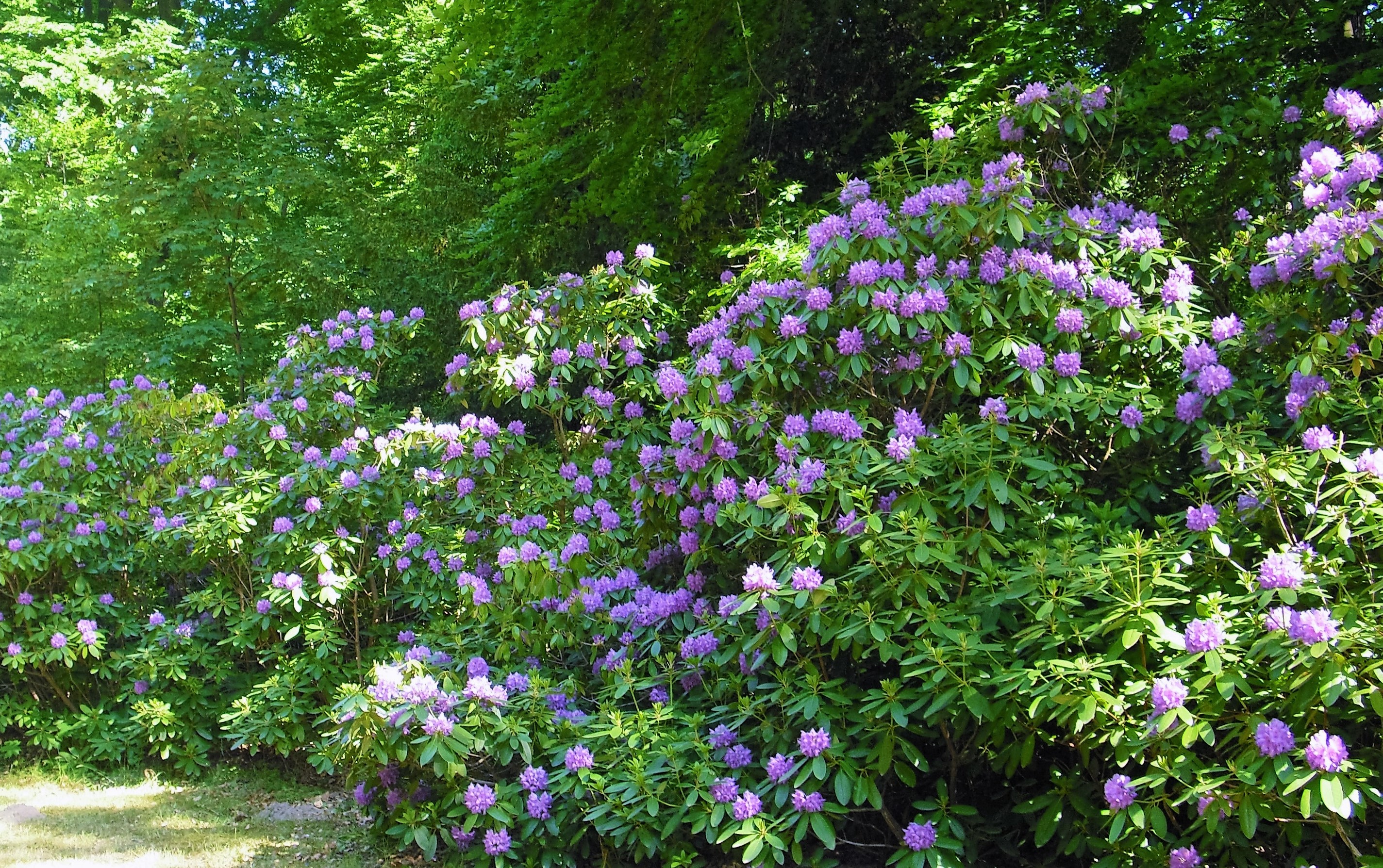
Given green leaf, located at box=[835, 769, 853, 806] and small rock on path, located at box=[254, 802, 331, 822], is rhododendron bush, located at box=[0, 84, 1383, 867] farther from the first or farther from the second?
small rock on path, located at box=[254, 802, 331, 822]

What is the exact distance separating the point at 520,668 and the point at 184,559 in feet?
10.2

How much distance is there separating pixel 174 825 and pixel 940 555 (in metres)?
4.07

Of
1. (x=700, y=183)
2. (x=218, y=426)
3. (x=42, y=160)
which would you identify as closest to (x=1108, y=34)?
(x=700, y=183)

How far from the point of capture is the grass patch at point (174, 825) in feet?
14.1

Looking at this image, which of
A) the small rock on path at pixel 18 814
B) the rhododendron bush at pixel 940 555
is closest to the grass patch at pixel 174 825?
the small rock on path at pixel 18 814

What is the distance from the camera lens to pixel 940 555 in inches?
112

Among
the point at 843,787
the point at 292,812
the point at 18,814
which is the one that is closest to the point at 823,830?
the point at 843,787

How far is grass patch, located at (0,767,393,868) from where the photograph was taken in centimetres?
431

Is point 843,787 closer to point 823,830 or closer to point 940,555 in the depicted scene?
point 823,830

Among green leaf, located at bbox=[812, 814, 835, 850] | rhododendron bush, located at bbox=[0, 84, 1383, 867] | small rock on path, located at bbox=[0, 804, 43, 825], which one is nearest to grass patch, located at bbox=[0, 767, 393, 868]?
small rock on path, located at bbox=[0, 804, 43, 825]

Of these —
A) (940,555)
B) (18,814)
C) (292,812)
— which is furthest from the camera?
(292,812)

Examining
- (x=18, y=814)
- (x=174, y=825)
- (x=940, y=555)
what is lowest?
(x=174, y=825)

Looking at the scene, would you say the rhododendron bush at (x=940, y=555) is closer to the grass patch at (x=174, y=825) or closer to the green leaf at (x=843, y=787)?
the green leaf at (x=843, y=787)

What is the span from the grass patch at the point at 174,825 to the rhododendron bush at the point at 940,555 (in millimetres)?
379
